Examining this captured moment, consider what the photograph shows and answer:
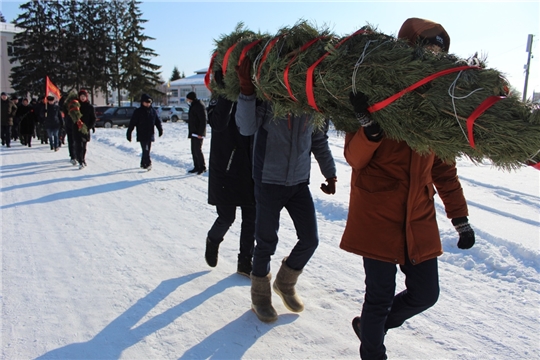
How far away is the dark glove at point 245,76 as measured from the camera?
2644mm

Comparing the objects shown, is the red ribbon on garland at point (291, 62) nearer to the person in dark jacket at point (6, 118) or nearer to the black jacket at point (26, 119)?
the person in dark jacket at point (6, 118)

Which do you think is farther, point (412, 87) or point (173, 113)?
point (173, 113)

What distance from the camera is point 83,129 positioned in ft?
30.5

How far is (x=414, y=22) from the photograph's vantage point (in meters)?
2.22

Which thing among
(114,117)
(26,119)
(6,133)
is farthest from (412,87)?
(114,117)

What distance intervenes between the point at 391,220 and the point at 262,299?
1.25 meters

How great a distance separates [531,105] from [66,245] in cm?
432

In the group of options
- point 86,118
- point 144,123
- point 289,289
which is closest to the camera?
point 289,289

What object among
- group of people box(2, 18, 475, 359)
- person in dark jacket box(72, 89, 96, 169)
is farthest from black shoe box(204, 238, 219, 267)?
person in dark jacket box(72, 89, 96, 169)

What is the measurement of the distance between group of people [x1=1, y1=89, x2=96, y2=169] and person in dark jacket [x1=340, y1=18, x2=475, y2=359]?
27.9 feet

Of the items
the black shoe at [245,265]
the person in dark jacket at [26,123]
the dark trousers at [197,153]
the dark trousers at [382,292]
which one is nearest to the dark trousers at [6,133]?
the person in dark jacket at [26,123]

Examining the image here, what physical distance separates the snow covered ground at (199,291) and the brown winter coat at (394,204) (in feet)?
2.67

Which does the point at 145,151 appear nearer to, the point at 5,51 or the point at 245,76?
the point at 245,76

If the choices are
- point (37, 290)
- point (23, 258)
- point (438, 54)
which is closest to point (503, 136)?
point (438, 54)
